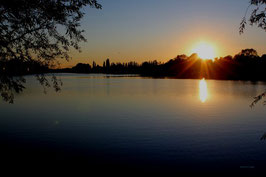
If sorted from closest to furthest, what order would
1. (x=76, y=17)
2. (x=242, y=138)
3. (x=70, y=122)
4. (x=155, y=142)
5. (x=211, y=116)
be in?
(x=76, y=17) < (x=155, y=142) < (x=242, y=138) < (x=70, y=122) < (x=211, y=116)

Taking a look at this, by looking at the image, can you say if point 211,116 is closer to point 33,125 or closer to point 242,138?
point 242,138

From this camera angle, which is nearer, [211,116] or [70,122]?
[70,122]

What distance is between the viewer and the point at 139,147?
21938 mm

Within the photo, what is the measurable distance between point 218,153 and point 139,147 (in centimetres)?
630

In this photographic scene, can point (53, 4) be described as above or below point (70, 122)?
above

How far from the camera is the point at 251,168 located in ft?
56.6

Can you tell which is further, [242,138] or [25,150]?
[242,138]

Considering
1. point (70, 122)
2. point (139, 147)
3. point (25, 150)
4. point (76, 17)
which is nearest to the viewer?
point (76, 17)

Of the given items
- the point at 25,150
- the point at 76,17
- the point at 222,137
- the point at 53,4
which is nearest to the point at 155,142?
the point at 222,137

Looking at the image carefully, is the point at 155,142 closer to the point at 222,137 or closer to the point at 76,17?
the point at 222,137

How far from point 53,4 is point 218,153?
1591cm

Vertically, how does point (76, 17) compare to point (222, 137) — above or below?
above

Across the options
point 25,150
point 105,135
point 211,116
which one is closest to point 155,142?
point 105,135

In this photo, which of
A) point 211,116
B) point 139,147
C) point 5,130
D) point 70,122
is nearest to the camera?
point 139,147
